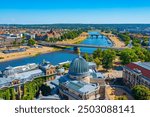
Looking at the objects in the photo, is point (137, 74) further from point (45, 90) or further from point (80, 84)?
point (45, 90)

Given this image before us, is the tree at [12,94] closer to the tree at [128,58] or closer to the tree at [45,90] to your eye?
the tree at [45,90]

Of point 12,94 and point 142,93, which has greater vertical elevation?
point 142,93

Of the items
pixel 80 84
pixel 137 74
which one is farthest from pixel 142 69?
pixel 80 84

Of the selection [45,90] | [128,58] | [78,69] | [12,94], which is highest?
[78,69]

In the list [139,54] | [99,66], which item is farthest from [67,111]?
[139,54]

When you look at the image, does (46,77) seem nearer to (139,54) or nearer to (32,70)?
(32,70)

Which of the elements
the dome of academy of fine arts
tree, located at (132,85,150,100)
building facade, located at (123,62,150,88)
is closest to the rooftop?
the dome of academy of fine arts

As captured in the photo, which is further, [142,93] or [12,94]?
[12,94]

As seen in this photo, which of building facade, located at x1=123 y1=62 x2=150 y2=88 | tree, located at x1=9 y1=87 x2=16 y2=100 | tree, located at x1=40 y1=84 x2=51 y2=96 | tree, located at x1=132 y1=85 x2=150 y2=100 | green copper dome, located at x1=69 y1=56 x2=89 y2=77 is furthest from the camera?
building facade, located at x1=123 y1=62 x2=150 y2=88

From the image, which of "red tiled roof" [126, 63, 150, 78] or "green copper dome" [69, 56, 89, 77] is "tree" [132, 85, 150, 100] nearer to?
"red tiled roof" [126, 63, 150, 78]

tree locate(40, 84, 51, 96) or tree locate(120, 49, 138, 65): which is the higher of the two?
tree locate(120, 49, 138, 65)

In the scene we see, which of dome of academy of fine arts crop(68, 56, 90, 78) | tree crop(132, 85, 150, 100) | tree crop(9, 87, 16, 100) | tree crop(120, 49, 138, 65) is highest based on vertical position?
dome of academy of fine arts crop(68, 56, 90, 78)

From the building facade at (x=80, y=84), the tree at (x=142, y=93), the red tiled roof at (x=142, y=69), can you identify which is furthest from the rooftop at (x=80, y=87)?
the red tiled roof at (x=142, y=69)
